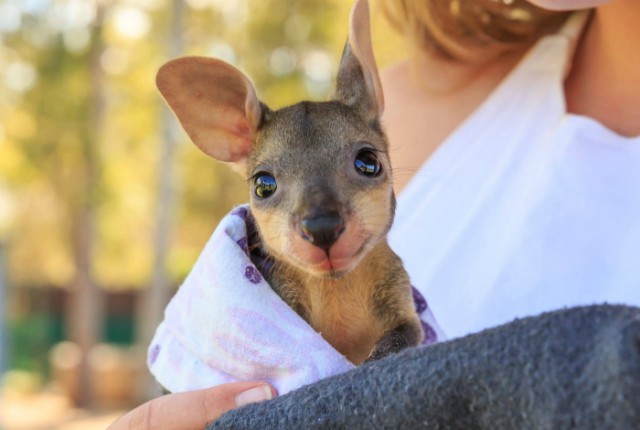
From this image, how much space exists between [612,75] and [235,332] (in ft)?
4.38

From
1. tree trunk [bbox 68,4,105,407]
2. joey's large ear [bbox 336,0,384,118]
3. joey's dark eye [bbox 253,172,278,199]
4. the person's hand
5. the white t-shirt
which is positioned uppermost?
joey's large ear [bbox 336,0,384,118]

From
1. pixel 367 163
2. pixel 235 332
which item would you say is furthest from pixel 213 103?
pixel 235 332

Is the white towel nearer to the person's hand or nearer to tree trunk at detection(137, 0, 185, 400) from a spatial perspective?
the person's hand

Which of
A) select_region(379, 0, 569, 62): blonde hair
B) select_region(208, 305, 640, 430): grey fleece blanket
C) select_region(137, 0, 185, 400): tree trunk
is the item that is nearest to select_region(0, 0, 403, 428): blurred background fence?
select_region(137, 0, 185, 400): tree trunk

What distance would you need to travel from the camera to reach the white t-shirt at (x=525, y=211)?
80.7 inches

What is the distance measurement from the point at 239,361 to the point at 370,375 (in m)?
0.52

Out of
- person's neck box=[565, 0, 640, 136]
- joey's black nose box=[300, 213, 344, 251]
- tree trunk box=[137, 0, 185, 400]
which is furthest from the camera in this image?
tree trunk box=[137, 0, 185, 400]

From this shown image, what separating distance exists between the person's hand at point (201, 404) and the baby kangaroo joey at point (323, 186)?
0.74 feet

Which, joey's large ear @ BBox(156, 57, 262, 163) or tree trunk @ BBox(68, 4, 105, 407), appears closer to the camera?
joey's large ear @ BBox(156, 57, 262, 163)

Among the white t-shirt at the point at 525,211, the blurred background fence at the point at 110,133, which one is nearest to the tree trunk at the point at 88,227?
the blurred background fence at the point at 110,133

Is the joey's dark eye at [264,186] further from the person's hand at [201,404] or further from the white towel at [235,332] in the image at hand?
the person's hand at [201,404]

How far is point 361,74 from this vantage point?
6.66 feet

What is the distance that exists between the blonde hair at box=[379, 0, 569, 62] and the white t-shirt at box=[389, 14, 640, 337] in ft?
0.59

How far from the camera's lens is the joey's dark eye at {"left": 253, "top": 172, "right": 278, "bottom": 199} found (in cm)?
183
